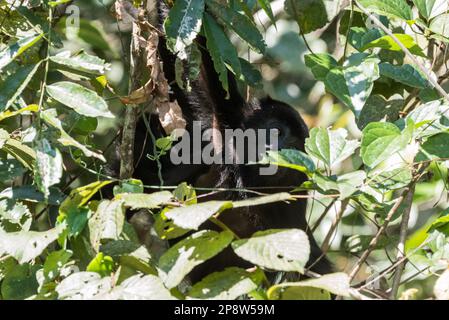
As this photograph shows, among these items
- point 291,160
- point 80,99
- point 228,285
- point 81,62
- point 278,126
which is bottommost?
point 228,285

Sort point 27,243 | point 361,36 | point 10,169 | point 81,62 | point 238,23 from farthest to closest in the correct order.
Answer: point 361,36
point 238,23
point 10,169
point 81,62
point 27,243

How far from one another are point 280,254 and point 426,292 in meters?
3.64

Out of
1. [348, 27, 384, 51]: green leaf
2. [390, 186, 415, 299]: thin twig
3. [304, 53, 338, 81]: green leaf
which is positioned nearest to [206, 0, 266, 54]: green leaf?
[304, 53, 338, 81]: green leaf

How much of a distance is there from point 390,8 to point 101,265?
5.22 feet

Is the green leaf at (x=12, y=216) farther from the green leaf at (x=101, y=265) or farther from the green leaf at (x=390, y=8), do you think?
the green leaf at (x=390, y=8)

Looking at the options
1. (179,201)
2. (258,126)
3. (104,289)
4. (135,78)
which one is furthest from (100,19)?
(104,289)

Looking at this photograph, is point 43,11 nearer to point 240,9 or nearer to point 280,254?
point 240,9

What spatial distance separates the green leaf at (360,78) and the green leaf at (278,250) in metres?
0.70

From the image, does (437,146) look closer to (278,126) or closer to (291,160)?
(291,160)

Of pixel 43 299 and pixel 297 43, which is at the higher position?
pixel 297 43

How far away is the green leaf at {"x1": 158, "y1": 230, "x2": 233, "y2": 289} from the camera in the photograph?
2.39m

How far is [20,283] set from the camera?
2.77 meters

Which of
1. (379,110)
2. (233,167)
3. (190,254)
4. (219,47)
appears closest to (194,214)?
(190,254)

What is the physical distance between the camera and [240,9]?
3.37m
